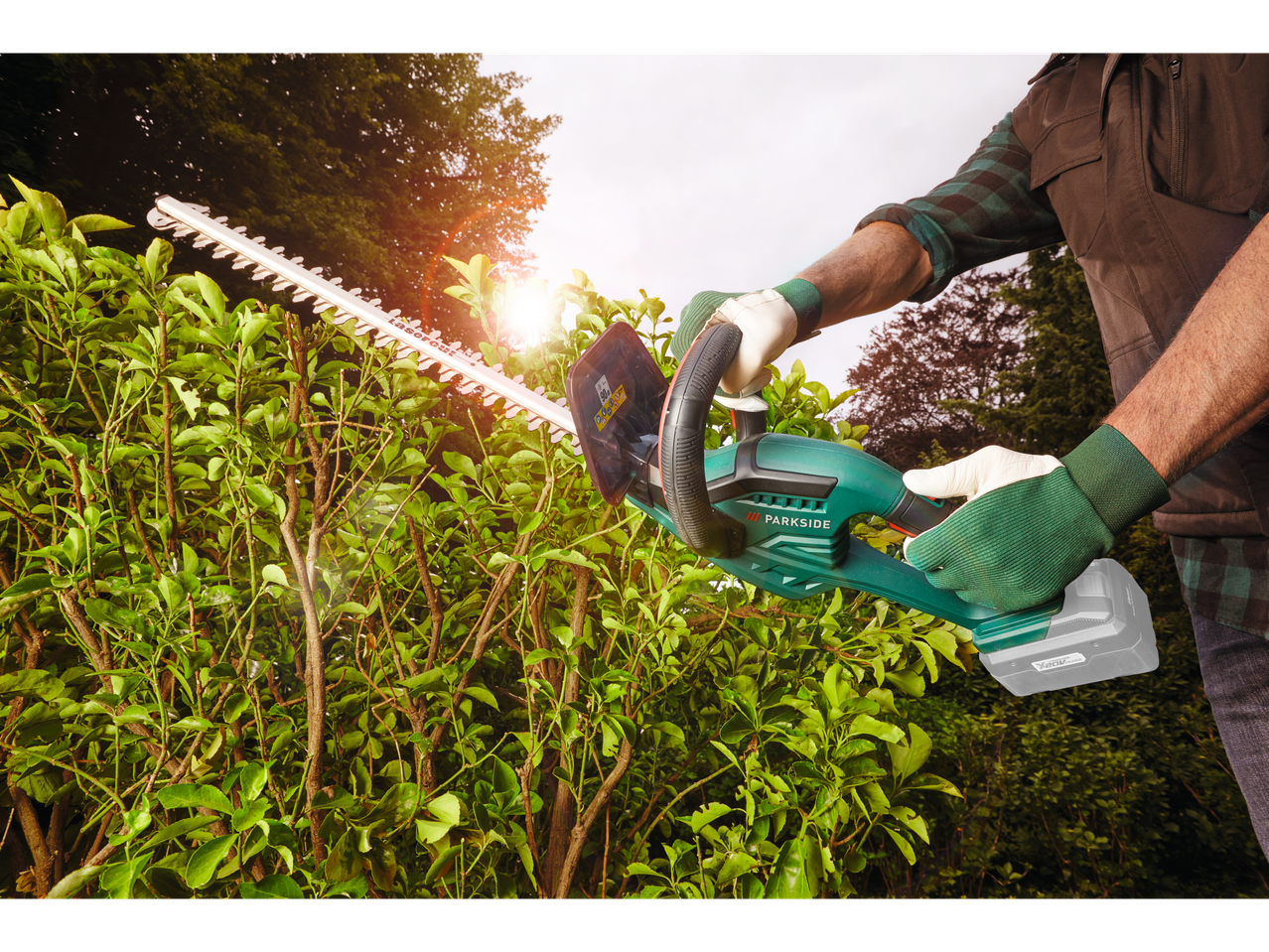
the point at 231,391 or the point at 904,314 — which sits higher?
the point at 231,391

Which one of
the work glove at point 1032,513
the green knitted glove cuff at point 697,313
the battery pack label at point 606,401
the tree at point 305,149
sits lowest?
the work glove at point 1032,513

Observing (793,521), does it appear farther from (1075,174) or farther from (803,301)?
(1075,174)

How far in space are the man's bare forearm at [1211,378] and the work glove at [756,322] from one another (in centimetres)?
53

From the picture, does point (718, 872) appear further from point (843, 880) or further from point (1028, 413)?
point (1028, 413)

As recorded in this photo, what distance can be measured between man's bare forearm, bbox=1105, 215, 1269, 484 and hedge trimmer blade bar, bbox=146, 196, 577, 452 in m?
0.96

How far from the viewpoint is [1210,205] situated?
104 centimetres

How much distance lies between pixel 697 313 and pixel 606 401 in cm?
33

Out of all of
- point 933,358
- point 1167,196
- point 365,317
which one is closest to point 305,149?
point 365,317

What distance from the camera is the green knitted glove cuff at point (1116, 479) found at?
826 mm

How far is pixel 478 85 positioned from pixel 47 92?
9.24m

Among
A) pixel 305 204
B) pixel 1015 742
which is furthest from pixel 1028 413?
pixel 305 204

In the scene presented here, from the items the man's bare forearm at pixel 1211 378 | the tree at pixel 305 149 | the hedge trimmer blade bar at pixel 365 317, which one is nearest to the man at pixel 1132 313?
the man's bare forearm at pixel 1211 378

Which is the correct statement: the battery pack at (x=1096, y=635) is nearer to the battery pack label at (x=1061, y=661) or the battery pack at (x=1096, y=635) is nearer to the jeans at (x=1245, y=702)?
the battery pack label at (x=1061, y=661)

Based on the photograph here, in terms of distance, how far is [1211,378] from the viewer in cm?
78
